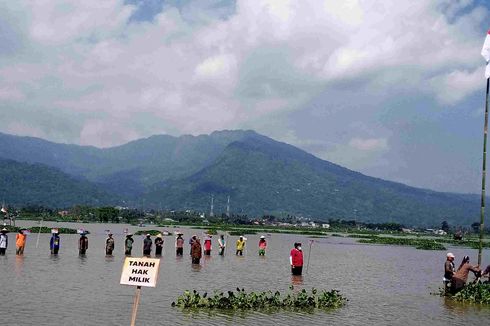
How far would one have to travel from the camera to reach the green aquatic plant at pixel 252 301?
18391mm

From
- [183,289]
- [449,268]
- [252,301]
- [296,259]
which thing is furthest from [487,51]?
[183,289]

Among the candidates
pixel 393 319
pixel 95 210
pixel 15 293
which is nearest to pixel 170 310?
pixel 15 293

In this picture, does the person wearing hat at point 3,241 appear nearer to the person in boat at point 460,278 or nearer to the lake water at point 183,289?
the lake water at point 183,289

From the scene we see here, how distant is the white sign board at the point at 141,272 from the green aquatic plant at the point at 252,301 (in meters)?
6.38

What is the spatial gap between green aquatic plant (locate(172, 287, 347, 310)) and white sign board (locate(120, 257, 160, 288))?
6.38 metres

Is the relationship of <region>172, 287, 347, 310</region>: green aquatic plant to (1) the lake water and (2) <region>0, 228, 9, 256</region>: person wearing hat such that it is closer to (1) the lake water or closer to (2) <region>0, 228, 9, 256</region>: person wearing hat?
(1) the lake water

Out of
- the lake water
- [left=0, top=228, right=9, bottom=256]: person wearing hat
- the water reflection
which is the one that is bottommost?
the lake water

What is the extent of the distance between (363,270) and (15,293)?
924 inches

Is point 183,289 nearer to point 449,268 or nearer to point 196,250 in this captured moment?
point 196,250

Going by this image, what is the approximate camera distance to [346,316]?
18703mm

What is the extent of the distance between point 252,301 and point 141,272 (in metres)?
7.70

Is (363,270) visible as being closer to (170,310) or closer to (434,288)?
(434,288)

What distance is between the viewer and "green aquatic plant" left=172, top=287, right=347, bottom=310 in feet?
60.3

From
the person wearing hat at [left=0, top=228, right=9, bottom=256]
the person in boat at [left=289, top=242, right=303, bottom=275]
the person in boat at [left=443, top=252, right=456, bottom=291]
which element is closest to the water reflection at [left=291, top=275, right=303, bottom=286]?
the person in boat at [left=289, top=242, right=303, bottom=275]
